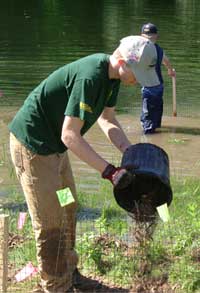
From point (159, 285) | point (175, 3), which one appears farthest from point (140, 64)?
point (175, 3)

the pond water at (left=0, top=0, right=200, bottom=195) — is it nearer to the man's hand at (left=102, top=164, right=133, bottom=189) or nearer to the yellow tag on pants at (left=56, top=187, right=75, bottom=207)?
the yellow tag on pants at (left=56, top=187, right=75, bottom=207)

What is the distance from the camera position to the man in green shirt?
4.31 m

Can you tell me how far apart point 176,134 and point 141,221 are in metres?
6.68

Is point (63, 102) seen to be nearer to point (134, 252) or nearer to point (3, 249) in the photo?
point (3, 249)

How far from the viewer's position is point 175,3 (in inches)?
1641

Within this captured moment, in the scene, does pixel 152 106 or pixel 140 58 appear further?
pixel 152 106

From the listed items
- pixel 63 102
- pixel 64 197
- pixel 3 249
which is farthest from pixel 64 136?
pixel 3 249

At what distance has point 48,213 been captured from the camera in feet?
15.6

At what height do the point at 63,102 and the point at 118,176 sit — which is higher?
the point at 63,102

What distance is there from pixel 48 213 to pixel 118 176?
726 millimetres

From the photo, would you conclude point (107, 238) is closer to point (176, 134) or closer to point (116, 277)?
point (116, 277)

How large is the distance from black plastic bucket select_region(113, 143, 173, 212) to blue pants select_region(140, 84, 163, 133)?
6.17m

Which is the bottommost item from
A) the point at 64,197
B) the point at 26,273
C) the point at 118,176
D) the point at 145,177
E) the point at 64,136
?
the point at 26,273

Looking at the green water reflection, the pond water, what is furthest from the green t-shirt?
the green water reflection
